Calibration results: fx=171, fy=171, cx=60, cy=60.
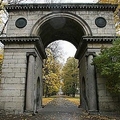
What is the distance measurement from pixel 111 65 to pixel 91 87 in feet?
9.02

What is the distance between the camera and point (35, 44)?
14.7 metres

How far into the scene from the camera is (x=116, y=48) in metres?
12.0

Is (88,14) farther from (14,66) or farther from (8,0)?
(8,0)

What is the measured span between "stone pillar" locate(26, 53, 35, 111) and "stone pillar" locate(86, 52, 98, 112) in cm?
457

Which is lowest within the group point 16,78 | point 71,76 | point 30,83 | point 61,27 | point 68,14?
point 30,83

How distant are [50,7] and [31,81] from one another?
22.3ft

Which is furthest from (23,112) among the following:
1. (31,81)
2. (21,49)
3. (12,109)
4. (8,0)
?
(8,0)

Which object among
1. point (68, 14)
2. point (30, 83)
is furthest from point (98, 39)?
point (30, 83)

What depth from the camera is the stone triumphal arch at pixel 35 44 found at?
13.6 meters

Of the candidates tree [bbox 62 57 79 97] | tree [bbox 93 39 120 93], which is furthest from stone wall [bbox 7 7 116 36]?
tree [bbox 62 57 79 97]

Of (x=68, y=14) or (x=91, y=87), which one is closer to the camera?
(x=91, y=87)

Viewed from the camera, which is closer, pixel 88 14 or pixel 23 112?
pixel 23 112

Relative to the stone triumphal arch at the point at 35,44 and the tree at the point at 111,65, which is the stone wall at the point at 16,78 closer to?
the stone triumphal arch at the point at 35,44

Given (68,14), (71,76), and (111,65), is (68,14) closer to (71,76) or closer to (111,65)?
→ (111,65)
